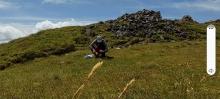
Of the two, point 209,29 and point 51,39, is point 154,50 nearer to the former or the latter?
point 51,39

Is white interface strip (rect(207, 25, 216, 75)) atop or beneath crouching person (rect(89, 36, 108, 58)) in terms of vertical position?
atop

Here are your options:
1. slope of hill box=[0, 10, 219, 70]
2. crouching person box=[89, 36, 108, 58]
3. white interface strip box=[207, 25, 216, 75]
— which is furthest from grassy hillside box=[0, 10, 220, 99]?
white interface strip box=[207, 25, 216, 75]

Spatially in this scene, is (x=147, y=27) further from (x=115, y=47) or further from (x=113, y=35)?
(x=115, y=47)

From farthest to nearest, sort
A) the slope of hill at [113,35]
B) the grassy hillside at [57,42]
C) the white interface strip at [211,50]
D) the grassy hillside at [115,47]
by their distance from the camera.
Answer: the slope of hill at [113,35] → the grassy hillside at [57,42] → the grassy hillside at [115,47] → the white interface strip at [211,50]

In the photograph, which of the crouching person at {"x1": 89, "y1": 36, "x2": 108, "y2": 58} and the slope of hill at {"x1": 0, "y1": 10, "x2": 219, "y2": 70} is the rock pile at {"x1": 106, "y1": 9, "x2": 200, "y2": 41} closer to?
the slope of hill at {"x1": 0, "y1": 10, "x2": 219, "y2": 70}

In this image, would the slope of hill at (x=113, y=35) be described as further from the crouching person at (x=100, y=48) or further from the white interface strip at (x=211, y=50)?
the white interface strip at (x=211, y=50)

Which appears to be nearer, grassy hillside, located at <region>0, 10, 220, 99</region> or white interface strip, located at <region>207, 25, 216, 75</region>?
white interface strip, located at <region>207, 25, 216, 75</region>

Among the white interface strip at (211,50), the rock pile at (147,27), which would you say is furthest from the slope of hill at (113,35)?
the white interface strip at (211,50)

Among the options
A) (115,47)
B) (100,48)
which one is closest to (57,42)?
(115,47)

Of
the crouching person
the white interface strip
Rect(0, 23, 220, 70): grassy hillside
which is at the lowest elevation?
Rect(0, 23, 220, 70): grassy hillside

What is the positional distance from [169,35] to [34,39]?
2083 centimetres

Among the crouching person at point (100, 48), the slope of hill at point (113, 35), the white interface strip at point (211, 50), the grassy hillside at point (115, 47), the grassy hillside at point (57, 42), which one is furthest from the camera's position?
the slope of hill at point (113, 35)

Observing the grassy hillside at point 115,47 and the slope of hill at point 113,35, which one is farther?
the slope of hill at point 113,35

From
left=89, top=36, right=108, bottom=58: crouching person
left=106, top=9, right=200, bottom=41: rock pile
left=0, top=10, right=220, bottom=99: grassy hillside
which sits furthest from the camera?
left=106, top=9, right=200, bottom=41: rock pile
